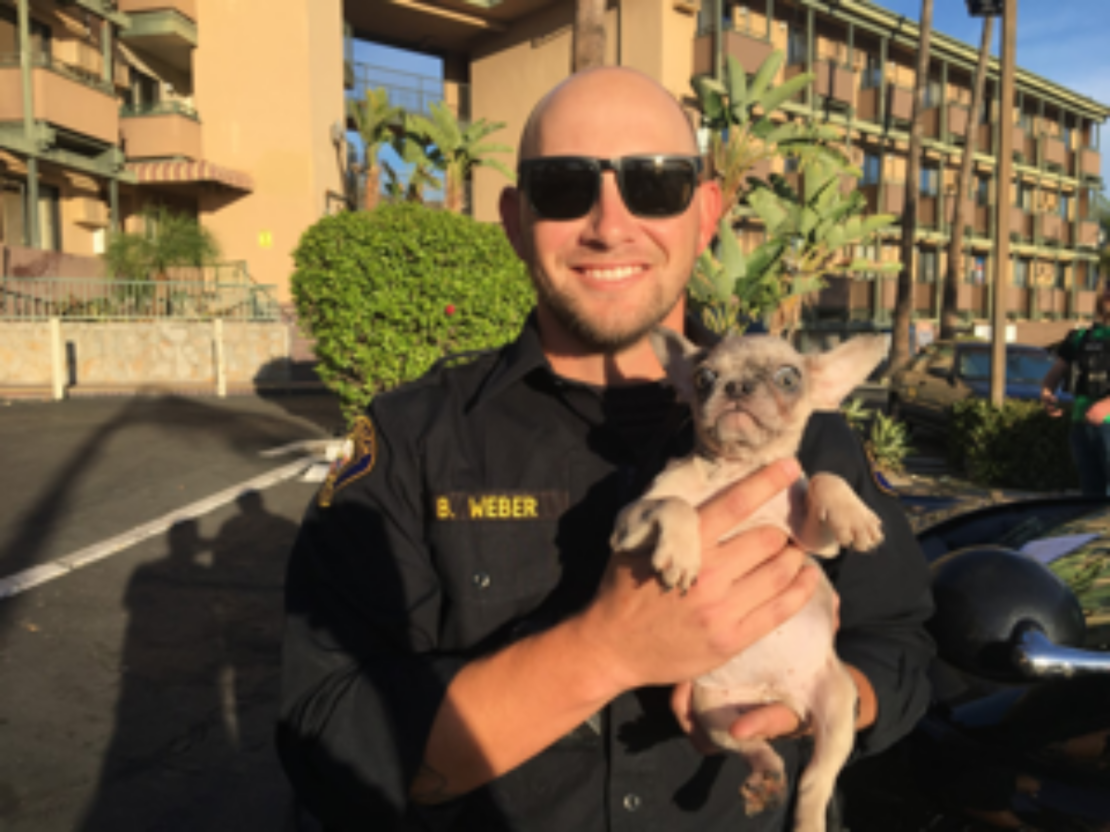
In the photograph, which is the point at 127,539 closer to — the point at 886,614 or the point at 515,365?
the point at 515,365

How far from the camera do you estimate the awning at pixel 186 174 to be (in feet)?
74.8

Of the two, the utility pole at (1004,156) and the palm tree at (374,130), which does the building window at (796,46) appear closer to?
the palm tree at (374,130)

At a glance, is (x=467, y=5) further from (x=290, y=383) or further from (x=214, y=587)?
(x=214, y=587)

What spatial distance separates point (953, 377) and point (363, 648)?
15386mm

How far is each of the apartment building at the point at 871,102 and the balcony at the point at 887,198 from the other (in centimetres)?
11

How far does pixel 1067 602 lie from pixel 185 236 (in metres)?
23.7

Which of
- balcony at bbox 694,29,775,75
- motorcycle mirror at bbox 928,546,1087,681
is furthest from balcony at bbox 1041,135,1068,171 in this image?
motorcycle mirror at bbox 928,546,1087,681

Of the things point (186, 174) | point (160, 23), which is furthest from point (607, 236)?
point (160, 23)

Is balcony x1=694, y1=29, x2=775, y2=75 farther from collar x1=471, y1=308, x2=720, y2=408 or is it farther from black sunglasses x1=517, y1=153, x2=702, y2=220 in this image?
collar x1=471, y1=308, x2=720, y2=408

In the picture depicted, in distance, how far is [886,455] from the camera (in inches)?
469

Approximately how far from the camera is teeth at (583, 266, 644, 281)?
219 cm

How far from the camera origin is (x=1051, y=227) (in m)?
44.3

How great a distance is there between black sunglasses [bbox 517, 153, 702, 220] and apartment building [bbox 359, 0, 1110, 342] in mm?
23109

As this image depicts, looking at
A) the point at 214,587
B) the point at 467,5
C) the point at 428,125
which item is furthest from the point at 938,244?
the point at 214,587
